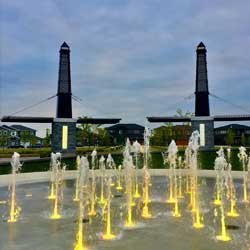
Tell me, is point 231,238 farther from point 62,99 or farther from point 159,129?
point 159,129

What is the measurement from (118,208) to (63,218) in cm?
223

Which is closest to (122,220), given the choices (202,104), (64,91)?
(64,91)

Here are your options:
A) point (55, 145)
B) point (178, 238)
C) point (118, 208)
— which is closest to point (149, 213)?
point (118, 208)

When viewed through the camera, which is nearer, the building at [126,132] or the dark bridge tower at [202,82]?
the dark bridge tower at [202,82]

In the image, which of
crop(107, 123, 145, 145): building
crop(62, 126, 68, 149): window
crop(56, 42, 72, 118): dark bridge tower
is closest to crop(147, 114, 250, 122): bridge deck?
crop(56, 42, 72, 118): dark bridge tower

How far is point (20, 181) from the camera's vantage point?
18.0 m

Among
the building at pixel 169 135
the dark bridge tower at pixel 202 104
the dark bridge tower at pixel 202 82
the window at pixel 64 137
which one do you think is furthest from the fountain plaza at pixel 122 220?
the building at pixel 169 135

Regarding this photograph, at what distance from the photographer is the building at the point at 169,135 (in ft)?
209

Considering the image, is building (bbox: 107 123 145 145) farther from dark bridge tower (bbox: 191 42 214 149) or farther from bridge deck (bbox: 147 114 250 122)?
dark bridge tower (bbox: 191 42 214 149)

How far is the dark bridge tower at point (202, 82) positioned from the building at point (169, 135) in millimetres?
25296

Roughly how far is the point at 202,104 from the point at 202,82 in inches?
107

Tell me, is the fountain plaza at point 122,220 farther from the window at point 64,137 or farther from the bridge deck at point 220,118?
the bridge deck at point 220,118

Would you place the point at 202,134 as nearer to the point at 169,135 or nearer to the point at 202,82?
the point at 202,82

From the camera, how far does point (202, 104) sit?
1505 inches
